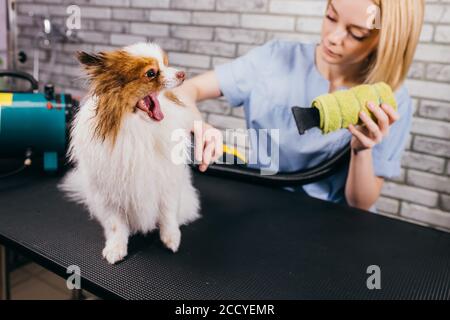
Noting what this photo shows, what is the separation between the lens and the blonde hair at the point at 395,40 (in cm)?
85

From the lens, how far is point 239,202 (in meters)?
0.94

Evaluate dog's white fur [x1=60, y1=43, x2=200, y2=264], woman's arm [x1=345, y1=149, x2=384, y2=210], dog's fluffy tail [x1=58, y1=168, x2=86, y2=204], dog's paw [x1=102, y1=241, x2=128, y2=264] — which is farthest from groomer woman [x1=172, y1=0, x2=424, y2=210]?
dog's fluffy tail [x1=58, y1=168, x2=86, y2=204]

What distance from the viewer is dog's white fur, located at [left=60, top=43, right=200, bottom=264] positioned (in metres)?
0.52

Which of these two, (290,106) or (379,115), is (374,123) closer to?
(379,115)

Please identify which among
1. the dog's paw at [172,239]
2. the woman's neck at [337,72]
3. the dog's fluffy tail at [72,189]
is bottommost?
the dog's paw at [172,239]

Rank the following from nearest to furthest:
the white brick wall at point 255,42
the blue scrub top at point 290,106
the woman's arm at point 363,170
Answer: the woman's arm at point 363,170
the blue scrub top at point 290,106
the white brick wall at point 255,42

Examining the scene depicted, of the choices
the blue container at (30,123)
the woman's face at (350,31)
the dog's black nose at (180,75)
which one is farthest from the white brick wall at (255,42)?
the dog's black nose at (180,75)

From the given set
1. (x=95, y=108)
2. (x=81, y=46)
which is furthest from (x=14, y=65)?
(x=95, y=108)

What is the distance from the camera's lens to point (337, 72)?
1.16 m

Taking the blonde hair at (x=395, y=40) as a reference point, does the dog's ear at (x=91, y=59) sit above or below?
below

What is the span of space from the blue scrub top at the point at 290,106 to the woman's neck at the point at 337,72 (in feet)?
0.06

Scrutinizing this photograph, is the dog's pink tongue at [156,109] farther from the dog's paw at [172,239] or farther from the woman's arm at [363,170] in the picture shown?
the woman's arm at [363,170]

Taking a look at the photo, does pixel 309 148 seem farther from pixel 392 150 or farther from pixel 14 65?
pixel 14 65

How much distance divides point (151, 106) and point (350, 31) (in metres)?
0.61
